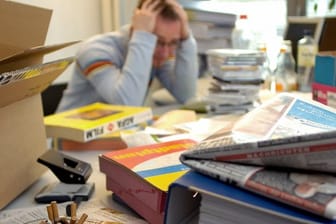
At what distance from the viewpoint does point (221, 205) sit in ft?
1.82

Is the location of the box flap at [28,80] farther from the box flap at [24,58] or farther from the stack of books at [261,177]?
the stack of books at [261,177]

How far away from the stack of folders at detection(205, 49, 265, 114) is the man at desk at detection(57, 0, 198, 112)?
354 mm

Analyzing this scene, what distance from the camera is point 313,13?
8.24 feet

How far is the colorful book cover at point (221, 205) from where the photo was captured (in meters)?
0.50

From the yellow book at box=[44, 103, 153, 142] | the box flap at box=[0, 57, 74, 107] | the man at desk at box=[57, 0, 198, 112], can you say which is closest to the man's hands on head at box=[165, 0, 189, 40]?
the man at desk at box=[57, 0, 198, 112]

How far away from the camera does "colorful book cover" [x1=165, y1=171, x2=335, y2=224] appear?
50 centimetres

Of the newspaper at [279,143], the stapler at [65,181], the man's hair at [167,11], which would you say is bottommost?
the stapler at [65,181]

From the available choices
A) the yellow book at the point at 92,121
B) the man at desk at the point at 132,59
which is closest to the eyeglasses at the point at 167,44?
the man at desk at the point at 132,59

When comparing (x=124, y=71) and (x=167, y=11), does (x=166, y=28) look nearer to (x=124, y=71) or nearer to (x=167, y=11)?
(x=167, y=11)

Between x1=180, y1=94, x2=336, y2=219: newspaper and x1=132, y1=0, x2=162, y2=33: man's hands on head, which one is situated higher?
x1=132, y1=0, x2=162, y2=33: man's hands on head

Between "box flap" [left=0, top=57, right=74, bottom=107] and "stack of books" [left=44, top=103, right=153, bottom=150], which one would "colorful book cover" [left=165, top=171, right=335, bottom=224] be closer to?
"box flap" [left=0, top=57, right=74, bottom=107]

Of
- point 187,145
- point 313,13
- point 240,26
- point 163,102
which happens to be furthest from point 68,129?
point 313,13

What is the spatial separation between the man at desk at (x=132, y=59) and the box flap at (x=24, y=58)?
0.79 metres

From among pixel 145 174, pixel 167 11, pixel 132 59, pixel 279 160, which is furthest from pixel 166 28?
pixel 279 160
